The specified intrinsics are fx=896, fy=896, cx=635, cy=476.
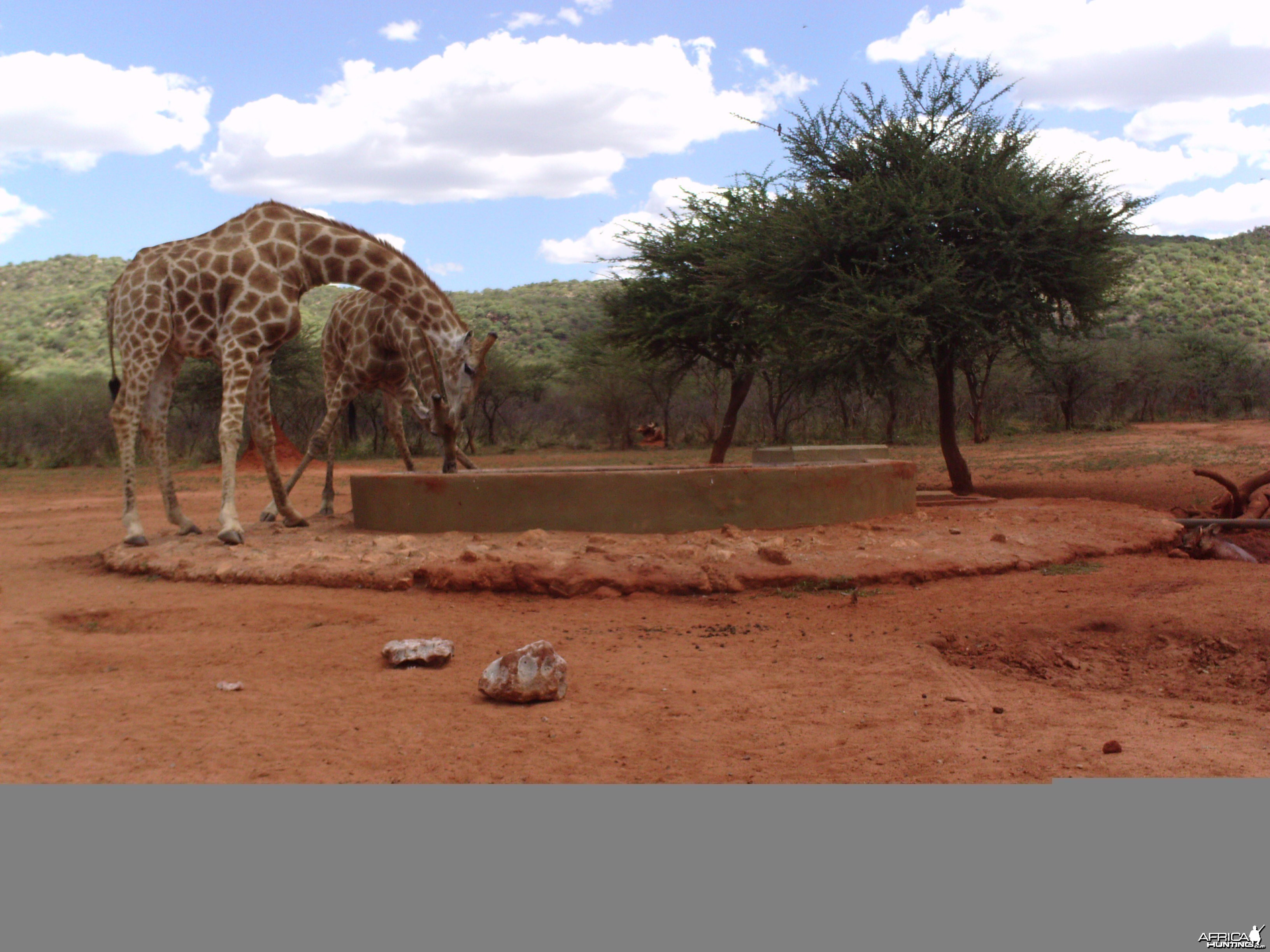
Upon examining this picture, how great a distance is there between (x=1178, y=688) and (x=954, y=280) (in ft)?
24.9

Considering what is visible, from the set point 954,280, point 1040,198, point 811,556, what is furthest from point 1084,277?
point 811,556

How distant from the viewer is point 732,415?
54.9 feet

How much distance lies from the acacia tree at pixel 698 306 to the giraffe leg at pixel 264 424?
818 cm

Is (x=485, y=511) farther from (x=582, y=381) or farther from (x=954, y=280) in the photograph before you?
(x=582, y=381)

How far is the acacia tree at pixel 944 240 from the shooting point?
11109 millimetres

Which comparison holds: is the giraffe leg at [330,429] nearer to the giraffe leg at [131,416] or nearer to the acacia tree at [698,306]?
the giraffe leg at [131,416]

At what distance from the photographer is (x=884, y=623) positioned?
5496 mm

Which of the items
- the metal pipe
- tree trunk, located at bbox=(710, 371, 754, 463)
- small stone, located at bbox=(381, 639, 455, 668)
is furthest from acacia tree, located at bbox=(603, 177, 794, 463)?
small stone, located at bbox=(381, 639, 455, 668)

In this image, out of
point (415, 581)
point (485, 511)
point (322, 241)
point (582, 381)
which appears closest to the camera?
point (415, 581)

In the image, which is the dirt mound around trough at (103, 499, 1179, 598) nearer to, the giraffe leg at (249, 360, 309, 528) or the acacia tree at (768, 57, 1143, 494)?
the giraffe leg at (249, 360, 309, 528)

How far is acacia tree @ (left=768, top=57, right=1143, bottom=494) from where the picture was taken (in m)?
11.1

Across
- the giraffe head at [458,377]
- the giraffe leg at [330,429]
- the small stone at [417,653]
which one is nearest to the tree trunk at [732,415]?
the giraffe leg at [330,429]

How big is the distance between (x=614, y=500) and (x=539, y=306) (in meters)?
48.4

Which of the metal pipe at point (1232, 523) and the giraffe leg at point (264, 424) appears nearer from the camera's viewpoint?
the metal pipe at point (1232, 523)
